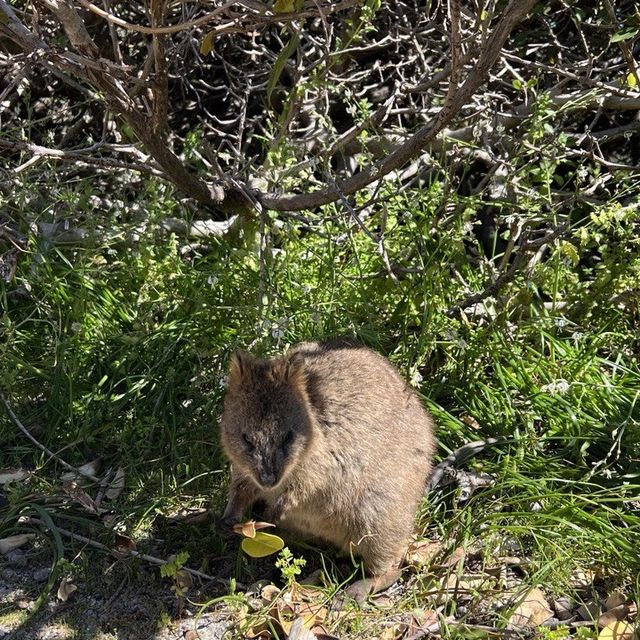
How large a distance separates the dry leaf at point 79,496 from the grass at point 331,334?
9 cm

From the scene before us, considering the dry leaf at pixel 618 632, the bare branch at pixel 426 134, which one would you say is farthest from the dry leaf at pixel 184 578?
the bare branch at pixel 426 134

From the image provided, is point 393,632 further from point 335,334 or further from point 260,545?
point 335,334

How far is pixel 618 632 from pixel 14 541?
2.63 meters

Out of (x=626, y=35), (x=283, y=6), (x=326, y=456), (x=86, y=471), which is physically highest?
(x=283, y=6)

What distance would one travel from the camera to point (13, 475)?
14.2 feet

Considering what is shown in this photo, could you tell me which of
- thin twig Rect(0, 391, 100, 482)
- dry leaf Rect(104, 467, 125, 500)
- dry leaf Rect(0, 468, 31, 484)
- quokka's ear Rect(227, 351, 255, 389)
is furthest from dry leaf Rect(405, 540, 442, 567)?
dry leaf Rect(0, 468, 31, 484)

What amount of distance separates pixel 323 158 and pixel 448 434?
1.64m

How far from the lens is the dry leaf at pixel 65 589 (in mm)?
3639

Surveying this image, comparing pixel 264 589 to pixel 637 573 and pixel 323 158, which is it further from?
pixel 323 158

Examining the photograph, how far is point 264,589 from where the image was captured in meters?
3.65

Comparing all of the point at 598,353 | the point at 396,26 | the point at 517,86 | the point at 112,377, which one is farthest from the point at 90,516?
the point at 396,26

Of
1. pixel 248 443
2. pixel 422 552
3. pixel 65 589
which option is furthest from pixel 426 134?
Answer: pixel 65 589

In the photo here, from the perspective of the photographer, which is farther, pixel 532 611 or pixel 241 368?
pixel 241 368

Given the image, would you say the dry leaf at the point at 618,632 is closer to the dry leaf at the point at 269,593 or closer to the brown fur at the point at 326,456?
the brown fur at the point at 326,456
